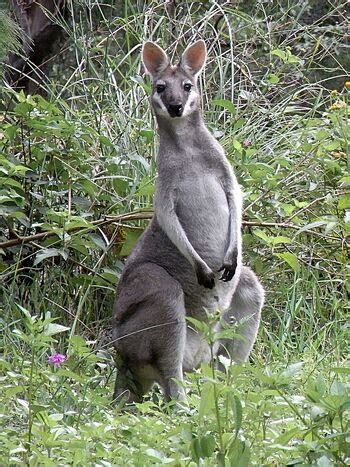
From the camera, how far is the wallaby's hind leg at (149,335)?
17.5ft

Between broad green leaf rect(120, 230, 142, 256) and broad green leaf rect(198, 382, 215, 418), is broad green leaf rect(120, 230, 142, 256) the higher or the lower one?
the lower one

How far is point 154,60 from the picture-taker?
6.10 metres

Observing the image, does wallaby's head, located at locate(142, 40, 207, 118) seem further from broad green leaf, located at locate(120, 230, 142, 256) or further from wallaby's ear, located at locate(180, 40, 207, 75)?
broad green leaf, located at locate(120, 230, 142, 256)

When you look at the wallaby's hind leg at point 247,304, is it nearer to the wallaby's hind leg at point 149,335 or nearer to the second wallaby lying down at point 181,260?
the second wallaby lying down at point 181,260

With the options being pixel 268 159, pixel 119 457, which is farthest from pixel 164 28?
pixel 119 457

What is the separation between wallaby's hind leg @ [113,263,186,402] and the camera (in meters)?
5.33

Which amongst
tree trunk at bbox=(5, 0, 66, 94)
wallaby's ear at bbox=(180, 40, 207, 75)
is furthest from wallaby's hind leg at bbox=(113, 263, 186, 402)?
tree trunk at bbox=(5, 0, 66, 94)

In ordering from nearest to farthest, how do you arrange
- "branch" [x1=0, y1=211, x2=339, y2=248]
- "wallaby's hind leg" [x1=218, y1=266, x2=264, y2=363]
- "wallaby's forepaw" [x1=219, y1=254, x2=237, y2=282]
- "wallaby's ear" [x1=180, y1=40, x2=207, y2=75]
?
"wallaby's forepaw" [x1=219, y1=254, x2=237, y2=282], "wallaby's hind leg" [x1=218, y1=266, x2=264, y2=363], "wallaby's ear" [x1=180, y1=40, x2=207, y2=75], "branch" [x1=0, y1=211, x2=339, y2=248]

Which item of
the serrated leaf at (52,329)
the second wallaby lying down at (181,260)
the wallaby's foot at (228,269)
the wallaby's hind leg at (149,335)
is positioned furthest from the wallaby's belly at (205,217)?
the serrated leaf at (52,329)

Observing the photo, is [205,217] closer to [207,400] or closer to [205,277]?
[205,277]

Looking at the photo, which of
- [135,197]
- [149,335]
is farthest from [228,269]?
[135,197]

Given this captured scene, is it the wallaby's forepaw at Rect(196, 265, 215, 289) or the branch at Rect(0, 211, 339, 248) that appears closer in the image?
the wallaby's forepaw at Rect(196, 265, 215, 289)

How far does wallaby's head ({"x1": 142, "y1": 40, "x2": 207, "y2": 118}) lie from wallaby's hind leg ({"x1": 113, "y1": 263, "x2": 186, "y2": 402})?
91cm

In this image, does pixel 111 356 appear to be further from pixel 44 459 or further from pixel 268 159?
pixel 44 459
